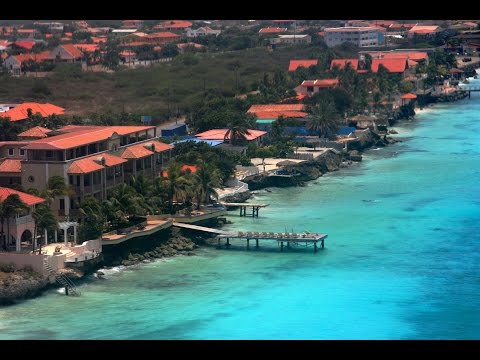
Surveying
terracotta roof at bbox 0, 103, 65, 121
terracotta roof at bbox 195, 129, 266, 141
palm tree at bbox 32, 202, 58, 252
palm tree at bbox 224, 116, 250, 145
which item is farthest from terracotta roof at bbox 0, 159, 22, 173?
terracotta roof at bbox 195, 129, 266, 141

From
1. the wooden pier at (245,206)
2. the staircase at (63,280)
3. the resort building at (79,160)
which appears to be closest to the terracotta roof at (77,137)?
the resort building at (79,160)

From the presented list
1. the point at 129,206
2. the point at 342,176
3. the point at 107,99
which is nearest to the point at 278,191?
the point at 342,176

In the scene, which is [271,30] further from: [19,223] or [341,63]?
[19,223]

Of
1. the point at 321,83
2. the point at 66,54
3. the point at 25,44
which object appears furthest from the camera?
the point at 25,44

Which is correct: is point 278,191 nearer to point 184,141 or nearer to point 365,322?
point 184,141

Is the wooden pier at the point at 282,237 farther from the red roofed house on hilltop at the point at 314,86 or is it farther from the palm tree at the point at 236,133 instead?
the red roofed house on hilltop at the point at 314,86

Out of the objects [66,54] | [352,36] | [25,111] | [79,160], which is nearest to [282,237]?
[79,160]
